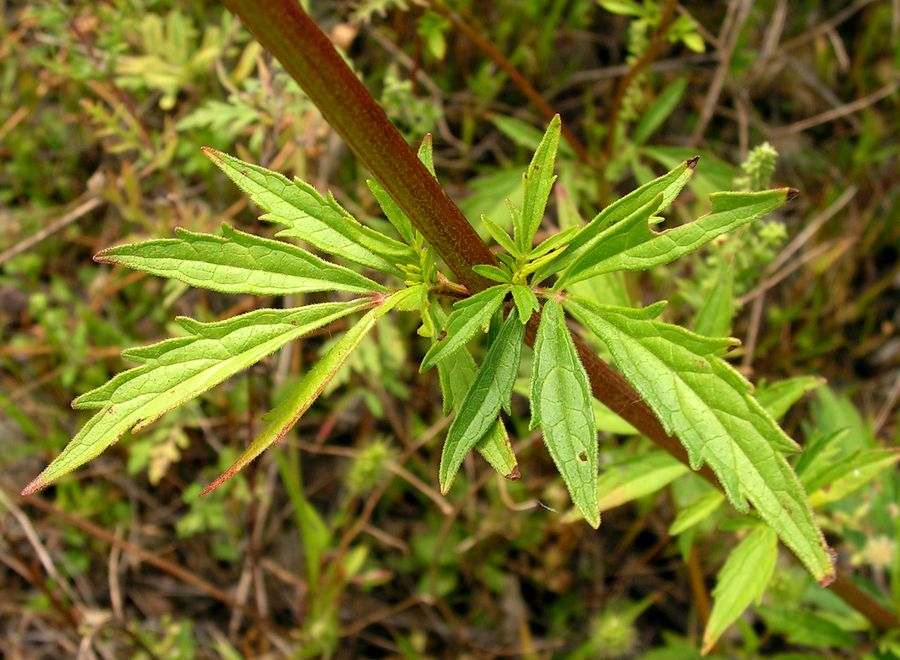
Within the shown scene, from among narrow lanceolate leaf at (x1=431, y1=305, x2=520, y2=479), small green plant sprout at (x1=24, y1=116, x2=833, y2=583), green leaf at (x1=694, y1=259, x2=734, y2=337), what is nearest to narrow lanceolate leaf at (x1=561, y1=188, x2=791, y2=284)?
small green plant sprout at (x1=24, y1=116, x2=833, y2=583)

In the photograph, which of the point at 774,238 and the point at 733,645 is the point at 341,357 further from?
the point at 733,645

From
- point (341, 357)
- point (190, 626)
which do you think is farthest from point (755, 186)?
point (190, 626)

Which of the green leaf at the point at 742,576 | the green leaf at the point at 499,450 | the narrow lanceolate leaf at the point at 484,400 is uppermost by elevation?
the narrow lanceolate leaf at the point at 484,400

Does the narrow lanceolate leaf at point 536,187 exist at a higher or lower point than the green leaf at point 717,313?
higher

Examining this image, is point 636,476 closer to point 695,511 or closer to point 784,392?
point 695,511

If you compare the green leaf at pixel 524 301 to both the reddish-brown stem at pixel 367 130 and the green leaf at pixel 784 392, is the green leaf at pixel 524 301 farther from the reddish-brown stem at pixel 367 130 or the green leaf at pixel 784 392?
the green leaf at pixel 784 392

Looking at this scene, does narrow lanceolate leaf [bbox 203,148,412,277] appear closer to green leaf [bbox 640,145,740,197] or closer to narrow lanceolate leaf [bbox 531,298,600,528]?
narrow lanceolate leaf [bbox 531,298,600,528]

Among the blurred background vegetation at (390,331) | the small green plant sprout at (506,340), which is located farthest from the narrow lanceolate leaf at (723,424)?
the blurred background vegetation at (390,331)

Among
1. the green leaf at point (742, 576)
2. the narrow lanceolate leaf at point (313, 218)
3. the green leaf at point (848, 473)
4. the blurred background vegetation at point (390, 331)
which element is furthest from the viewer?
the blurred background vegetation at point (390, 331)
